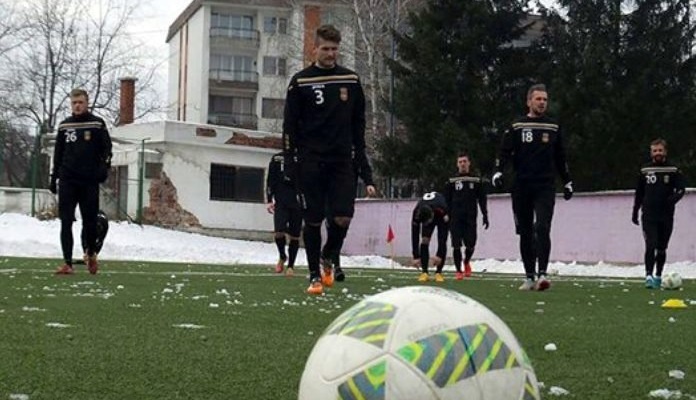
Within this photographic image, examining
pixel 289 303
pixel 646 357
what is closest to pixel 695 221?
pixel 289 303

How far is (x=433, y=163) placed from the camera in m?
33.5

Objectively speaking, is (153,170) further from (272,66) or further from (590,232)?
(272,66)

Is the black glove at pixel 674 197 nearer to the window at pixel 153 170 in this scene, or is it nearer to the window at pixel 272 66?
the window at pixel 153 170

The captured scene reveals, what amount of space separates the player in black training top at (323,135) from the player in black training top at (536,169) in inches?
90.1

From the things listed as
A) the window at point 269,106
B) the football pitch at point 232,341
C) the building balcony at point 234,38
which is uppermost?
the building balcony at point 234,38

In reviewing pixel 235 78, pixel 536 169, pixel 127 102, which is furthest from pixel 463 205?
pixel 235 78

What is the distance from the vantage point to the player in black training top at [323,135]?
28.0 ft

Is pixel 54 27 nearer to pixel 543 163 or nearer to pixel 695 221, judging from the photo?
pixel 695 221

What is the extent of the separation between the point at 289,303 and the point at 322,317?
1.17 metres

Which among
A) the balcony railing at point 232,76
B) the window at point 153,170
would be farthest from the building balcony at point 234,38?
the window at point 153,170

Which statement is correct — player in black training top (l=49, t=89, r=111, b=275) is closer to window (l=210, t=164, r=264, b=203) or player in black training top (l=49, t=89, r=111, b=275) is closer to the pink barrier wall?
the pink barrier wall

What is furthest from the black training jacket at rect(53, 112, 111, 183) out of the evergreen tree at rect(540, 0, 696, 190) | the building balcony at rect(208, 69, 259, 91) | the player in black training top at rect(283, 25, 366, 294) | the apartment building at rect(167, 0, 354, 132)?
the building balcony at rect(208, 69, 259, 91)

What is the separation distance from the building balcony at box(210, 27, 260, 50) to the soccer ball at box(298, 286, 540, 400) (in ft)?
218

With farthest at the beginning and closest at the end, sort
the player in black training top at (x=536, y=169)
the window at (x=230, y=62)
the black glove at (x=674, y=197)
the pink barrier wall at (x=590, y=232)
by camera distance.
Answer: the window at (x=230, y=62)
the pink barrier wall at (x=590, y=232)
the black glove at (x=674, y=197)
the player in black training top at (x=536, y=169)
